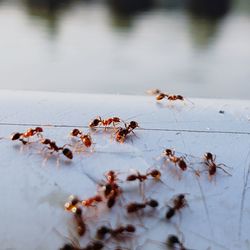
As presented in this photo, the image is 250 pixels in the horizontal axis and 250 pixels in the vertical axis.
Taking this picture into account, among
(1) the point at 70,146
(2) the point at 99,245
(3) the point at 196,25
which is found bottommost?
(2) the point at 99,245

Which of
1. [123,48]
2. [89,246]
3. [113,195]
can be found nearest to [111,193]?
[113,195]

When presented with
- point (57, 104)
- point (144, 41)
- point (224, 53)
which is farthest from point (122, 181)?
point (144, 41)

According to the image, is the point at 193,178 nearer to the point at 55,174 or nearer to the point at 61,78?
the point at 55,174

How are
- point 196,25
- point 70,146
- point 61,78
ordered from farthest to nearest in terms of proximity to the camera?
point 196,25, point 61,78, point 70,146

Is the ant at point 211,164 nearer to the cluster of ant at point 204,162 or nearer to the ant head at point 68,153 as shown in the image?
the cluster of ant at point 204,162

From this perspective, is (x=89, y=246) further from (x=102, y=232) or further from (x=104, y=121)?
(x=104, y=121)
